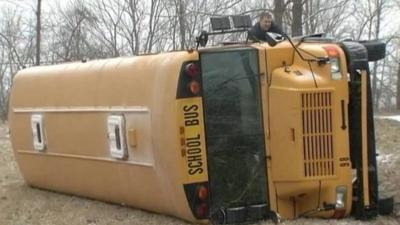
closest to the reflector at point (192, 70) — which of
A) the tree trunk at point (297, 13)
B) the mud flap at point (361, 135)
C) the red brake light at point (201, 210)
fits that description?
the red brake light at point (201, 210)

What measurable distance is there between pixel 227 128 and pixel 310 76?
93 centimetres

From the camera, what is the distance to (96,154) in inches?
343

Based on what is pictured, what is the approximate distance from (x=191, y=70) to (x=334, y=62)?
4.49ft

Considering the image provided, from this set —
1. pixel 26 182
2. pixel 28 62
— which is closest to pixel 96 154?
pixel 26 182

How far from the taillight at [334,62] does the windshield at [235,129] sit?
705 millimetres

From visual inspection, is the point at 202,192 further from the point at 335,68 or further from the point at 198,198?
the point at 335,68

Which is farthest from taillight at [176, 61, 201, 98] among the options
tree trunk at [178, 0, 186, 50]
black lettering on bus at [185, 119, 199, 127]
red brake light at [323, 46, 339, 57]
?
tree trunk at [178, 0, 186, 50]

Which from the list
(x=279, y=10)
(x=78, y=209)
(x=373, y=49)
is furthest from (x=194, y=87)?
(x=279, y=10)

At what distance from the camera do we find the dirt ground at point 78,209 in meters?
7.67

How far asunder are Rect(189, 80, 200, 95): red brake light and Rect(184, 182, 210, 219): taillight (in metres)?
0.87

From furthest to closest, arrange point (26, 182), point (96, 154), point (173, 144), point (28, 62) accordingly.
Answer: point (28, 62), point (26, 182), point (96, 154), point (173, 144)

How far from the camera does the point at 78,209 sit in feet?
28.9

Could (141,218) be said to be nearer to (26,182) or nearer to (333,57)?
(333,57)

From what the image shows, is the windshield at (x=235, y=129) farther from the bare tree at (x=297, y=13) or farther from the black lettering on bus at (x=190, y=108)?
the bare tree at (x=297, y=13)
